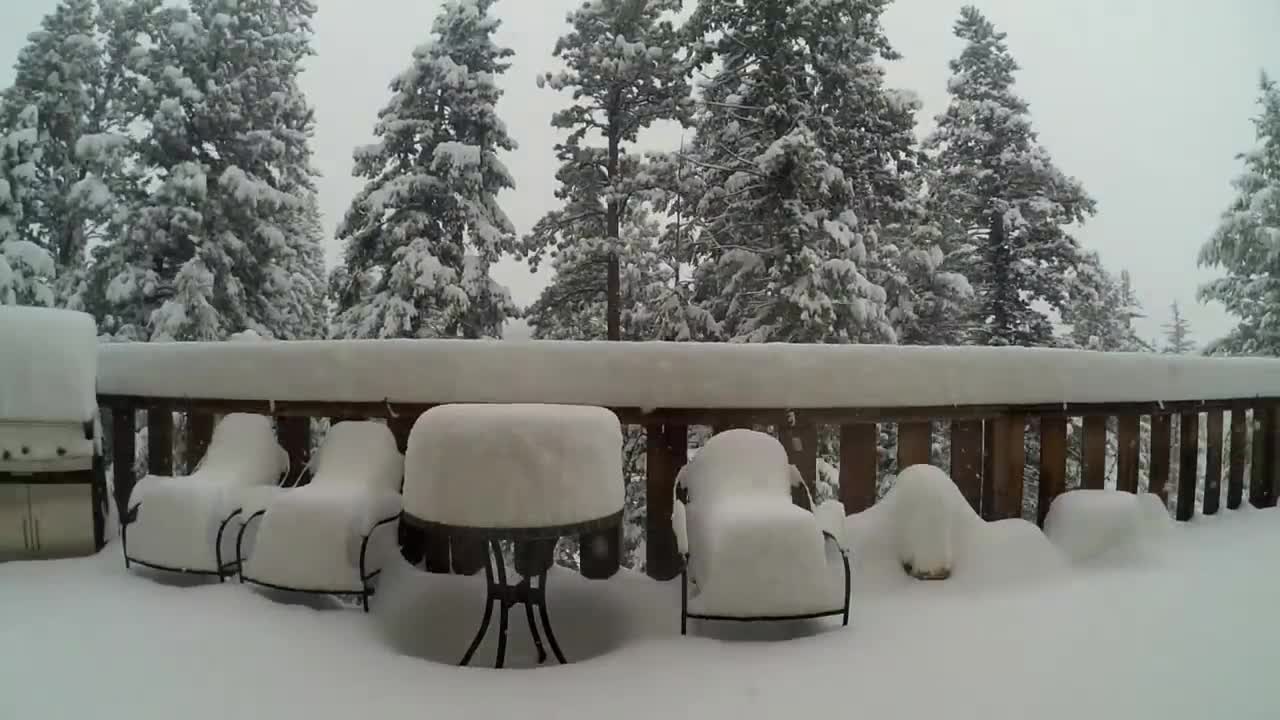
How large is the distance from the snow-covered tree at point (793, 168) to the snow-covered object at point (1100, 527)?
227 inches

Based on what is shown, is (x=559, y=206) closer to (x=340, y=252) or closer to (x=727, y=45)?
(x=727, y=45)

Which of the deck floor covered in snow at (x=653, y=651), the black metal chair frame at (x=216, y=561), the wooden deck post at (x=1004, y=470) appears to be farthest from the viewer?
the wooden deck post at (x=1004, y=470)

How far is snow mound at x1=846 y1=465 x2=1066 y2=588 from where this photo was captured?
2.45m

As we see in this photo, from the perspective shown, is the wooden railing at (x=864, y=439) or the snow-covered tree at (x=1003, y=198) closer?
the wooden railing at (x=864, y=439)

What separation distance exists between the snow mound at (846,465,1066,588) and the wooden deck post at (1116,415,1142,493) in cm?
72

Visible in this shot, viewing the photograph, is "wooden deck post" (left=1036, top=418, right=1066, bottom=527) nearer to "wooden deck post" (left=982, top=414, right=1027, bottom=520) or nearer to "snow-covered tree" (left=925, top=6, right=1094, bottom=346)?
"wooden deck post" (left=982, top=414, right=1027, bottom=520)

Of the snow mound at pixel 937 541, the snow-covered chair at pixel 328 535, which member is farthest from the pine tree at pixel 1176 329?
the snow-covered chair at pixel 328 535

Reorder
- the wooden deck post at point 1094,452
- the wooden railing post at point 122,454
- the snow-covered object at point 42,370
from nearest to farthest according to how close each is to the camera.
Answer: the snow-covered object at point 42,370
the wooden deck post at point 1094,452
the wooden railing post at point 122,454

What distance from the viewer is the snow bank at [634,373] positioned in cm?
251

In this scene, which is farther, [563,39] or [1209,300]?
[1209,300]

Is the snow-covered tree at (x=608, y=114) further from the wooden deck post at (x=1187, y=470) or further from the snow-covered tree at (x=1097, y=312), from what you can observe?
the wooden deck post at (x=1187, y=470)

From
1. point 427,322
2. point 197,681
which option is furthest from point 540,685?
point 427,322

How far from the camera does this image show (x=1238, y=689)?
1799mm

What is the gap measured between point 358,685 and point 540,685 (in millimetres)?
538
